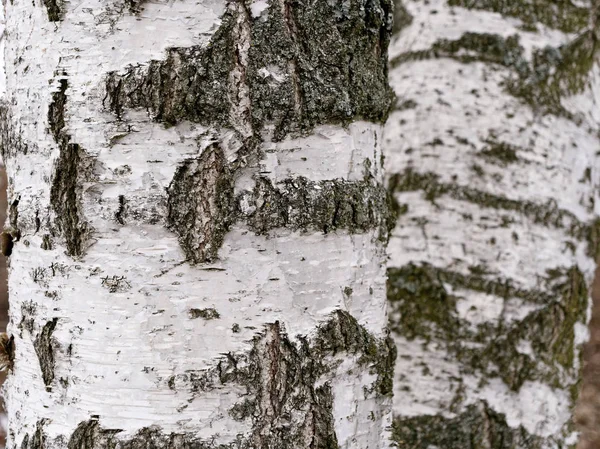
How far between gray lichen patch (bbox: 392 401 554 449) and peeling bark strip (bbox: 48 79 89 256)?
3.72 ft

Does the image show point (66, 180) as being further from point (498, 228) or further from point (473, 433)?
point (473, 433)

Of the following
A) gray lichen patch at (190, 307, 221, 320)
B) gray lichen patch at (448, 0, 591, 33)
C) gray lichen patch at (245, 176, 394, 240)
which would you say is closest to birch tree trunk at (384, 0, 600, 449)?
gray lichen patch at (448, 0, 591, 33)

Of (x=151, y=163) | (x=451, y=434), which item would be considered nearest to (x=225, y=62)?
(x=151, y=163)

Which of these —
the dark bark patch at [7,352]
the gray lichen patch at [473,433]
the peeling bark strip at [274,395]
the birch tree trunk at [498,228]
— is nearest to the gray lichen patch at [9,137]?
the dark bark patch at [7,352]

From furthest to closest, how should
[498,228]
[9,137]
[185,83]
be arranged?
[498,228]
[9,137]
[185,83]

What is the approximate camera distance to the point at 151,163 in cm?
69

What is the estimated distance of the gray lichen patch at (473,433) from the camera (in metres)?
1.55

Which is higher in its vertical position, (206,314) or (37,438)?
(206,314)

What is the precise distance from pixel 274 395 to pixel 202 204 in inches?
9.8

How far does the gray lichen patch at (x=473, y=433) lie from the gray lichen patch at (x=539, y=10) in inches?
40.9

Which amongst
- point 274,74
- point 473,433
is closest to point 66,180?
point 274,74

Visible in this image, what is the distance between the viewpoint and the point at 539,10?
156 centimetres

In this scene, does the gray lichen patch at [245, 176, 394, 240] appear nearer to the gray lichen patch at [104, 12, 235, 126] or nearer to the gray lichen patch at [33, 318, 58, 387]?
the gray lichen patch at [104, 12, 235, 126]

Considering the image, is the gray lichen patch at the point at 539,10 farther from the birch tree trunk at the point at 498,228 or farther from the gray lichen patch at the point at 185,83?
the gray lichen patch at the point at 185,83
